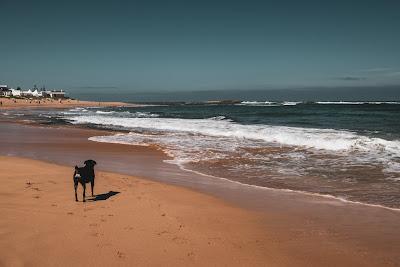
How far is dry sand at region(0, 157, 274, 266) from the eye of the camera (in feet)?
15.3

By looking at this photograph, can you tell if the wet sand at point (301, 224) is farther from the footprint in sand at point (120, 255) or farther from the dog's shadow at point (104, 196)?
the dog's shadow at point (104, 196)

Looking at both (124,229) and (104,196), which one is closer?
(124,229)

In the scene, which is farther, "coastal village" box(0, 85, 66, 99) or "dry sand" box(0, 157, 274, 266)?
"coastal village" box(0, 85, 66, 99)

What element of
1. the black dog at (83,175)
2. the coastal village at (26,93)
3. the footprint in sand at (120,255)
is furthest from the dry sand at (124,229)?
the coastal village at (26,93)

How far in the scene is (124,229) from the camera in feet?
18.5

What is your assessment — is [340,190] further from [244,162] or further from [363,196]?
[244,162]

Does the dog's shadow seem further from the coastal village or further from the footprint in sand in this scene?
the coastal village

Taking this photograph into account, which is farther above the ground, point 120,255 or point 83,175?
point 83,175

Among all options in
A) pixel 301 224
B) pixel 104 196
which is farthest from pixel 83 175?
pixel 301 224

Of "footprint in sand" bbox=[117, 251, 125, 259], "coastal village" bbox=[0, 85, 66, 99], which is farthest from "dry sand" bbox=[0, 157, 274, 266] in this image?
"coastal village" bbox=[0, 85, 66, 99]

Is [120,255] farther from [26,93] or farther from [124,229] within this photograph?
[26,93]

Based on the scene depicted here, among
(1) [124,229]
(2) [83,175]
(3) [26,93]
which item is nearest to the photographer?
(1) [124,229]

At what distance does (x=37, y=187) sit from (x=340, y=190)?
6301mm

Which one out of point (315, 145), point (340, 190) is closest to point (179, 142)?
point (315, 145)
